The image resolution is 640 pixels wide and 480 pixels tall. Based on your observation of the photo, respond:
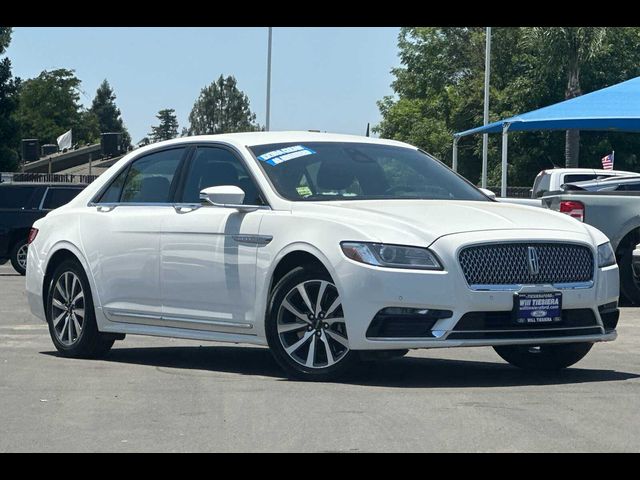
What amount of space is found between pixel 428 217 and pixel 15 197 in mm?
19395

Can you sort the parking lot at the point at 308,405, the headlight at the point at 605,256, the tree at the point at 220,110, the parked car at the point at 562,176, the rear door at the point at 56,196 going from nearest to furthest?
the parking lot at the point at 308,405, the headlight at the point at 605,256, the parked car at the point at 562,176, the rear door at the point at 56,196, the tree at the point at 220,110

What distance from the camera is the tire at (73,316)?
34.4 feet

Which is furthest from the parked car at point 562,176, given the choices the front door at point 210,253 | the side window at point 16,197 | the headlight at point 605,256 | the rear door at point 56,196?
the headlight at point 605,256

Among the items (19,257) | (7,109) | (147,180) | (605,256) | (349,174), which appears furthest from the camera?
(7,109)

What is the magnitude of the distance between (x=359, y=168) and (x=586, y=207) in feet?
22.9

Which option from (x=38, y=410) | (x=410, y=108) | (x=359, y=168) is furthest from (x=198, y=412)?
(x=410, y=108)

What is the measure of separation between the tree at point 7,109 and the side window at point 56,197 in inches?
1545

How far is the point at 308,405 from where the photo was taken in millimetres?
7727

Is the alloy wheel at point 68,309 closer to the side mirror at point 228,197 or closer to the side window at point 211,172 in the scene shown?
the side window at point 211,172

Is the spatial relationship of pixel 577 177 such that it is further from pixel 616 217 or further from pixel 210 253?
pixel 210 253

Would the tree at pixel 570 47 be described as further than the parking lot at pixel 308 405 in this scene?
Yes

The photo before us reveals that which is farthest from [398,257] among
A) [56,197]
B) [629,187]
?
[56,197]

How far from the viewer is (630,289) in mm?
16281
